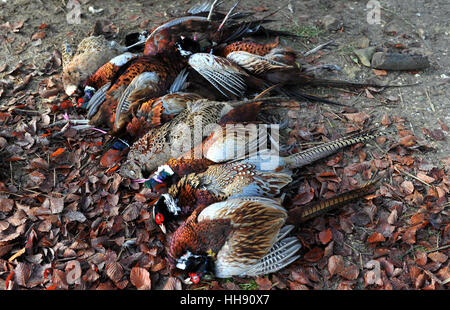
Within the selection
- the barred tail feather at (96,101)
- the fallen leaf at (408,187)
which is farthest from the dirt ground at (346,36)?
the barred tail feather at (96,101)

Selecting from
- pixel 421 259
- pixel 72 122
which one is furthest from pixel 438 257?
pixel 72 122

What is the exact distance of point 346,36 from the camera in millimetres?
4594

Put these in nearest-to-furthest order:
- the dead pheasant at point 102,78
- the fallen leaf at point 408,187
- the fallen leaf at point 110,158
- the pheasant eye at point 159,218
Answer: the pheasant eye at point 159,218
the fallen leaf at point 408,187
the fallen leaf at point 110,158
the dead pheasant at point 102,78

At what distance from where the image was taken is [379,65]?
161 inches

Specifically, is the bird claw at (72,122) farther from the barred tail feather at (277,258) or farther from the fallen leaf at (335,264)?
the fallen leaf at (335,264)

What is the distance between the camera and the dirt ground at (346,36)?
3.76m

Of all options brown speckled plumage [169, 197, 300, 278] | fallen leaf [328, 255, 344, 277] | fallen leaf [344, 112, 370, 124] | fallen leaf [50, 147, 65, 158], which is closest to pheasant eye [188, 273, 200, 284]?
brown speckled plumage [169, 197, 300, 278]

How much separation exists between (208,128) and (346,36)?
2.45m

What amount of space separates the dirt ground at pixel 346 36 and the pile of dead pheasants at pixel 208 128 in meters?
0.36

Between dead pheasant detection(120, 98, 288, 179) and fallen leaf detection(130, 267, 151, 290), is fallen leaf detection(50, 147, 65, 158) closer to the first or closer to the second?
dead pheasant detection(120, 98, 288, 179)

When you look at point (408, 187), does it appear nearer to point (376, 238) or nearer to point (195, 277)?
point (376, 238)

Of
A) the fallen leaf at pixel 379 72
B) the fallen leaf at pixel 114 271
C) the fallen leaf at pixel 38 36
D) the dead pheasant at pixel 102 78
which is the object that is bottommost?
the fallen leaf at pixel 114 271

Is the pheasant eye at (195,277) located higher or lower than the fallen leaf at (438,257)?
higher

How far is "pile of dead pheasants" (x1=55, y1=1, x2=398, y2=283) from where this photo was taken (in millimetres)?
2701
